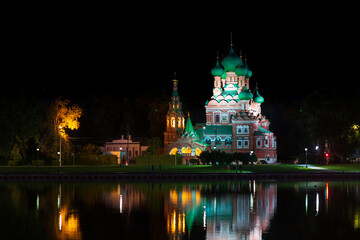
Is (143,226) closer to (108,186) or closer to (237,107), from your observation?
(108,186)

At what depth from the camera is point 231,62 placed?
13025cm

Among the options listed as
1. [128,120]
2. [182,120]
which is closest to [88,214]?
[182,120]

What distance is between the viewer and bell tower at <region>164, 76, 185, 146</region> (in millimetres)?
128000

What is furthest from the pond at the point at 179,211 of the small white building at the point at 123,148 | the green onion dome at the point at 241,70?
the green onion dome at the point at 241,70

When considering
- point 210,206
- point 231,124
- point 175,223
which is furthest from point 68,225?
point 231,124

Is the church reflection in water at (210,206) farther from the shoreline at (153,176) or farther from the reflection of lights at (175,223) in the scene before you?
the shoreline at (153,176)

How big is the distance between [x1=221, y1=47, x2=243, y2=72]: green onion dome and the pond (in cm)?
5835

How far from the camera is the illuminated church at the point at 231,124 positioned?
121 meters

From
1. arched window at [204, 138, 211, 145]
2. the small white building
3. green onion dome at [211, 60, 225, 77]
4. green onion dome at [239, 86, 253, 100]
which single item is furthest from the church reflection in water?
green onion dome at [211, 60, 225, 77]

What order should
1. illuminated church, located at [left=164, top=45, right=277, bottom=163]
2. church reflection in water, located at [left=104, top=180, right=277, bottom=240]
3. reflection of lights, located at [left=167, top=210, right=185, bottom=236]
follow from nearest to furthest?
reflection of lights, located at [left=167, top=210, right=185, bottom=236]
church reflection in water, located at [left=104, top=180, right=277, bottom=240]
illuminated church, located at [left=164, top=45, right=277, bottom=163]

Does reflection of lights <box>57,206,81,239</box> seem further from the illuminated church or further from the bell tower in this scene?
the bell tower

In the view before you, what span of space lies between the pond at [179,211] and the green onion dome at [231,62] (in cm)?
5835

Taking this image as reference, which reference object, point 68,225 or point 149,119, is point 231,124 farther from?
point 68,225

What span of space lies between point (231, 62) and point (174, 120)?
49.8ft
